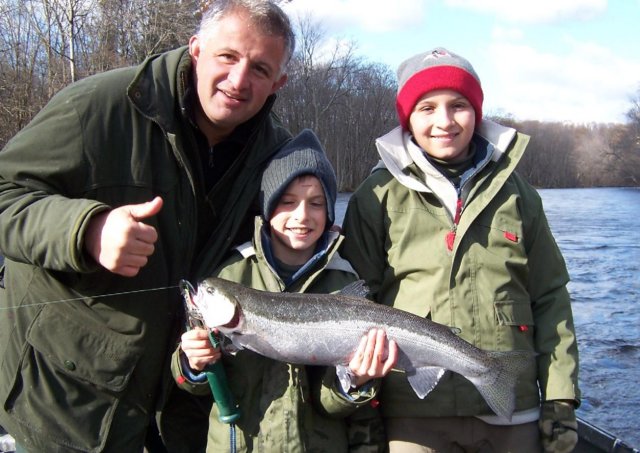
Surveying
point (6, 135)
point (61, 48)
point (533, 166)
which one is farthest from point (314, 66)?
point (533, 166)

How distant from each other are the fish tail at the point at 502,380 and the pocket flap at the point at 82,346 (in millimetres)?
1906

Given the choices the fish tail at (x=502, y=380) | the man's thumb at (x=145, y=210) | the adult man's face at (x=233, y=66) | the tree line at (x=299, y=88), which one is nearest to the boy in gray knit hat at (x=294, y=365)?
the adult man's face at (x=233, y=66)

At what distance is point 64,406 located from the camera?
10.4ft

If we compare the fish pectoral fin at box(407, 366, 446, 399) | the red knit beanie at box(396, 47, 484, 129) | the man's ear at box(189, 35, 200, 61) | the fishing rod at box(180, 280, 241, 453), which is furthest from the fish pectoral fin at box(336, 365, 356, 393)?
the man's ear at box(189, 35, 200, 61)

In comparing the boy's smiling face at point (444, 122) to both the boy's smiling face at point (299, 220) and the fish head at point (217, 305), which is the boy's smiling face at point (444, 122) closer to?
the boy's smiling face at point (299, 220)

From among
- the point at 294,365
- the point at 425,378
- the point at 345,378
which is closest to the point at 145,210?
the point at 294,365

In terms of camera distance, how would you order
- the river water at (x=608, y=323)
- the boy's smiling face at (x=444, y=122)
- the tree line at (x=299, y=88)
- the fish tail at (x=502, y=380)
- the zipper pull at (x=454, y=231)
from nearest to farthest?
the fish tail at (x=502, y=380), the zipper pull at (x=454, y=231), the boy's smiling face at (x=444, y=122), the river water at (x=608, y=323), the tree line at (x=299, y=88)

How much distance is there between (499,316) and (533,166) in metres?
104

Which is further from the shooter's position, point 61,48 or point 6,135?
point 61,48

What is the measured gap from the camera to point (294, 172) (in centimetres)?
347

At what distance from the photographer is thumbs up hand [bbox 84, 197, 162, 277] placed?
8.35ft

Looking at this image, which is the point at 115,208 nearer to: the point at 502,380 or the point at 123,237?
the point at 123,237

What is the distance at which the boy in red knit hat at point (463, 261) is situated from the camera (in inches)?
139

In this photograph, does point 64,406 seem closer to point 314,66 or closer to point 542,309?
point 542,309
